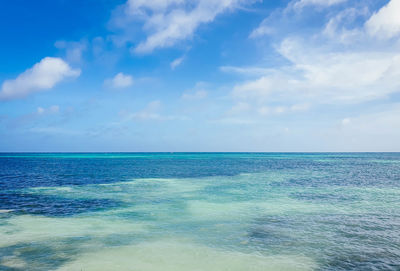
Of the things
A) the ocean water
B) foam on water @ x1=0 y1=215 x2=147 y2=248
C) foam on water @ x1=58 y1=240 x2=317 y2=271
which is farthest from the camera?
foam on water @ x1=0 y1=215 x2=147 y2=248

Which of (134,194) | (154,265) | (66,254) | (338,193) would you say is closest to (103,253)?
(66,254)

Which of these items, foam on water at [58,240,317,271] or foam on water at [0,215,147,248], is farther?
foam on water at [0,215,147,248]

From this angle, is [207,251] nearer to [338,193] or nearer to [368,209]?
[368,209]

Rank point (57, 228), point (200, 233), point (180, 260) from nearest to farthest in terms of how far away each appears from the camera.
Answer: point (180, 260), point (200, 233), point (57, 228)

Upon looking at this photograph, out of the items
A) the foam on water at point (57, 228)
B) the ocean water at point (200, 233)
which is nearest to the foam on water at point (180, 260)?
the ocean water at point (200, 233)

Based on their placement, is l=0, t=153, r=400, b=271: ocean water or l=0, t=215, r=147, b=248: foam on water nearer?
l=0, t=153, r=400, b=271: ocean water

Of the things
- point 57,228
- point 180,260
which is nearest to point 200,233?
point 180,260

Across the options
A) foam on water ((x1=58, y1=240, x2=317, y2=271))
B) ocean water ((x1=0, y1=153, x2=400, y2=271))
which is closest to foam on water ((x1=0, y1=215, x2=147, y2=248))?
ocean water ((x1=0, y1=153, x2=400, y2=271))

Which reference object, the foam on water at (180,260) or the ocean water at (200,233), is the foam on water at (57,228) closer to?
the ocean water at (200,233)

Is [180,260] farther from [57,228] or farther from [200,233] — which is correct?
[57,228]

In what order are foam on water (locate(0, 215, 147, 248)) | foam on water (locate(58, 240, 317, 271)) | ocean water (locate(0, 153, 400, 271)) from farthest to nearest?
foam on water (locate(0, 215, 147, 248)) → ocean water (locate(0, 153, 400, 271)) → foam on water (locate(58, 240, 317, 271))

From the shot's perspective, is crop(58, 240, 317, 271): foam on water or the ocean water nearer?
crop(58, 240, 317, 271): foam on water

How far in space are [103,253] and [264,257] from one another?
6035mm

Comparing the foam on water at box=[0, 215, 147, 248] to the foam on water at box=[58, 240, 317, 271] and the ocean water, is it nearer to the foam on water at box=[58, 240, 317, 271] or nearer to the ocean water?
the ocean water
